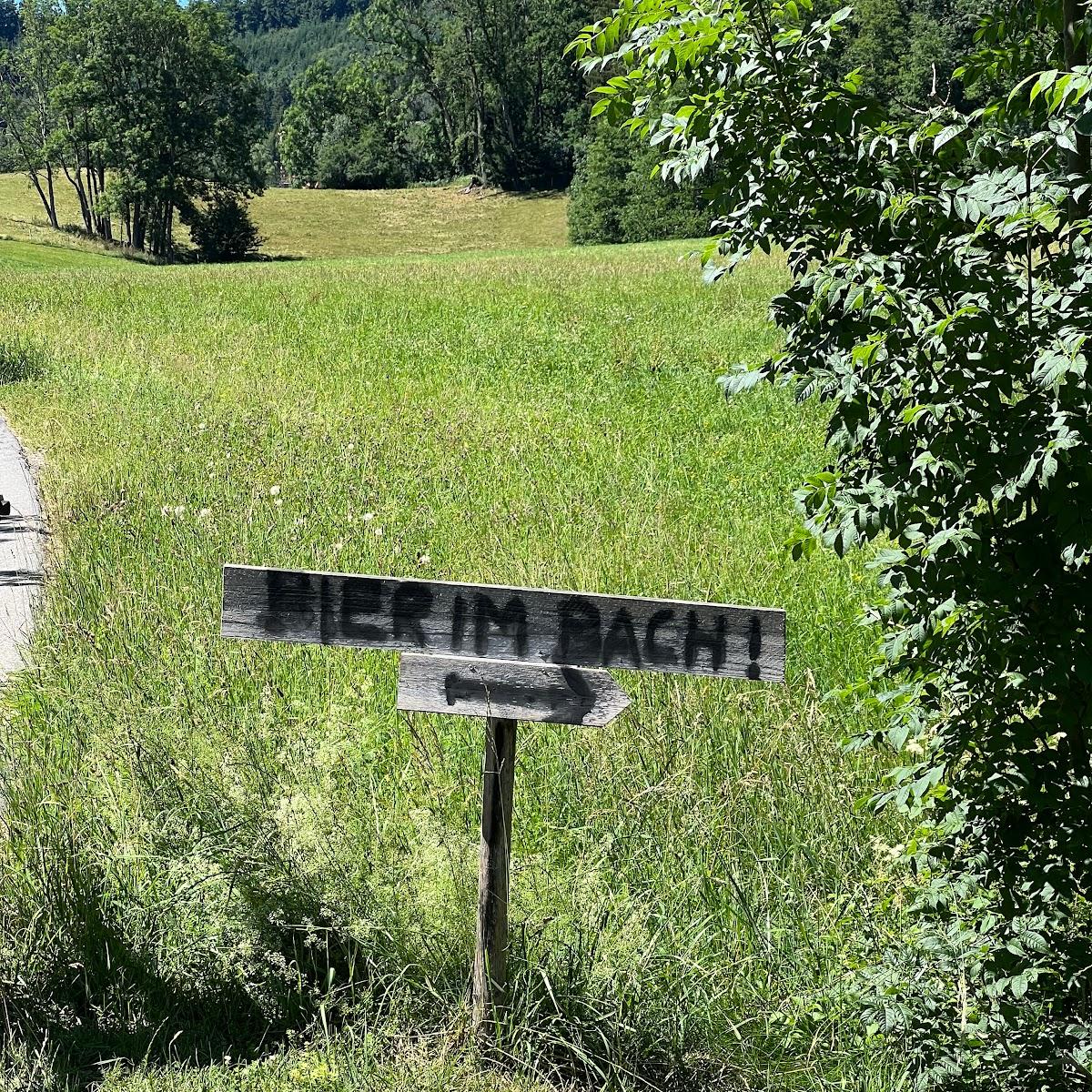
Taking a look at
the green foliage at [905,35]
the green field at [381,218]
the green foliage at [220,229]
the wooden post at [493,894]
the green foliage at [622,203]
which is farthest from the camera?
the green field at [381,218]

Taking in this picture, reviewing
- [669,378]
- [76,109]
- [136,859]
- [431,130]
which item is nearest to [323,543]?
[136,859]

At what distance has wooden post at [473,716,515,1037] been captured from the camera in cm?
298

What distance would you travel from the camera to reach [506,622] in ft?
9.62

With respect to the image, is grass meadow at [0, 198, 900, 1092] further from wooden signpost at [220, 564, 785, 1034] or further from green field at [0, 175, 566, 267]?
green field at [0, 175, 566, 267]

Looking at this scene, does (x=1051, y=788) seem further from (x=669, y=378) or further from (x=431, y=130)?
(x=431, y=130)

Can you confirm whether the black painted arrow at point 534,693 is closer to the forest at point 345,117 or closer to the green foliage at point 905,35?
the forest at point 345,117

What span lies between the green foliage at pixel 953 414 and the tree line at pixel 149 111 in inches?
2534

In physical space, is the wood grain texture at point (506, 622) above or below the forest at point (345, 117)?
below

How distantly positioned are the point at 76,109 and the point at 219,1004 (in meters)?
68.1

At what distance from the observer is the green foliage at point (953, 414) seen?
2.30 m

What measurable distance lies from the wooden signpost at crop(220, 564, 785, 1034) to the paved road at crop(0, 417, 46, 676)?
296 centimetres

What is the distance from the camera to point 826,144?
101 inches

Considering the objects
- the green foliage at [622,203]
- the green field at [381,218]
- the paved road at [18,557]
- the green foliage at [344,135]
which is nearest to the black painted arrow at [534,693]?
the paved road at [18,557]

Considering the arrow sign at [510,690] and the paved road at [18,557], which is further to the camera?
the paved road at [18,557]
